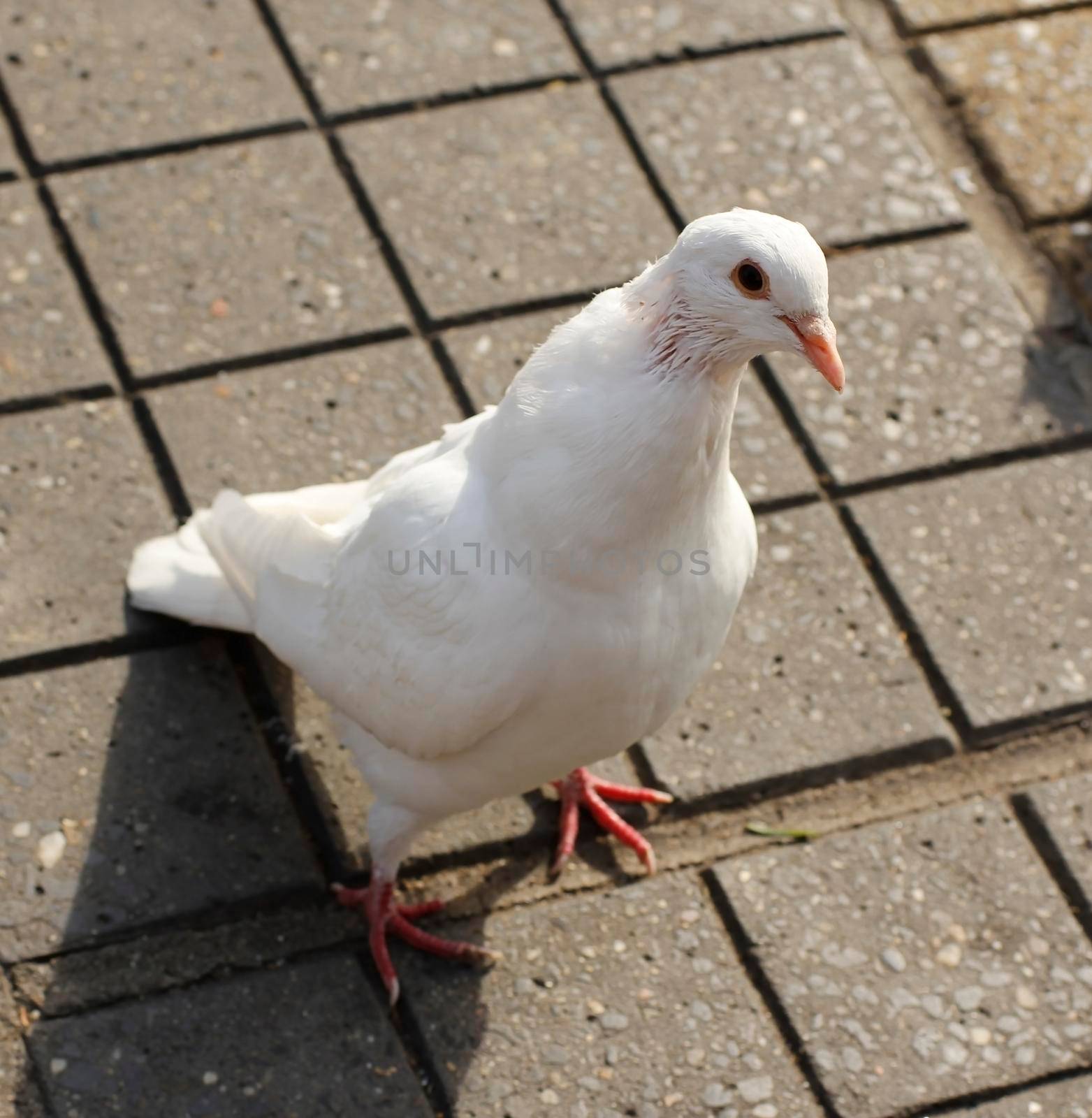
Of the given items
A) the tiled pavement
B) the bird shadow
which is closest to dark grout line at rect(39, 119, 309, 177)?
the tiled pavement

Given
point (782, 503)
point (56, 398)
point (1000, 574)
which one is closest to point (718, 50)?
point (782, 503)

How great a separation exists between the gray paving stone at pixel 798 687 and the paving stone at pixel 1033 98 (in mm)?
1537

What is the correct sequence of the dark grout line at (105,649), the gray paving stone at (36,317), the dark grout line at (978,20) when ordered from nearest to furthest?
1. the dark grout line at (105,649)
2. the gray paving stone at (36,317)
3. the dark grout line at (978,20)

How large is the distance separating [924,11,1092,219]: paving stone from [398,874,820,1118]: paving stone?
256cm

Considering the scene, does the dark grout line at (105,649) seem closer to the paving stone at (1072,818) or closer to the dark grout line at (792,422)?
the dark grout line at (792,422)

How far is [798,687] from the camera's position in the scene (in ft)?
12.0

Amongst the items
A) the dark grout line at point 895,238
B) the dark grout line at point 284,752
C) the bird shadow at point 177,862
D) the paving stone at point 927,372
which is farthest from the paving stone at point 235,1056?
the dark grout line at point 895,238

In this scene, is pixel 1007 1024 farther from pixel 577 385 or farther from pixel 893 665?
pixel 577 385

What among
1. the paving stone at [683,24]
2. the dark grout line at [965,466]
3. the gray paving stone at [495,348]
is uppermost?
the paving stone at [683,24]

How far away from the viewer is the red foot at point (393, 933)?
318 centimetres

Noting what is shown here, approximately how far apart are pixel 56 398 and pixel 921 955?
2.46m

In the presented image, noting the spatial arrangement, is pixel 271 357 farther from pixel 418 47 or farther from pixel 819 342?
pixel 819 342

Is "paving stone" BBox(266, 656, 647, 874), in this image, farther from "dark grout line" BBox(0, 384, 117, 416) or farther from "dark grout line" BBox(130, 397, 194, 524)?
"dark grout line" BBox(0, 384, 117, 416)

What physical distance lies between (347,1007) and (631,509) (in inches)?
51.0
